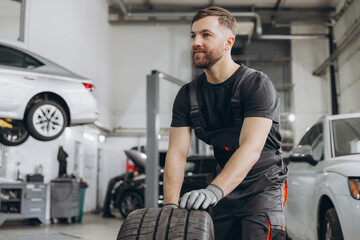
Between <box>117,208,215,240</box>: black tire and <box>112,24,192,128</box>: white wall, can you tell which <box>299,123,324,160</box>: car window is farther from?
<box>112,24,192,128</box>: white wall

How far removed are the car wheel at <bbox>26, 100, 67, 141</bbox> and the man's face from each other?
5717 millimetres

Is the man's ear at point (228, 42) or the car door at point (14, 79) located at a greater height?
the car door at point (14, 79)

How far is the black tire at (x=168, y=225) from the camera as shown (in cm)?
148

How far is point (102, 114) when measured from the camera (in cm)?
1394

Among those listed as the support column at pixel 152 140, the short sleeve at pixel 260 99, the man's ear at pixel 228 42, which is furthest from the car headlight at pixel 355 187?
the support column at pixel 152 140

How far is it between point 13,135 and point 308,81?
10.4 m

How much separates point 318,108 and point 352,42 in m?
3.08

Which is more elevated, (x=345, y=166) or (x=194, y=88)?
(x=194, y=88)

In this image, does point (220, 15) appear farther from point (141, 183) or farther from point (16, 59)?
point (141, 183)

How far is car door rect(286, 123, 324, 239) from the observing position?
3.96 metres

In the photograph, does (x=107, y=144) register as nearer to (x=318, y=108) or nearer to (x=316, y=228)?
(x=318, y=108)

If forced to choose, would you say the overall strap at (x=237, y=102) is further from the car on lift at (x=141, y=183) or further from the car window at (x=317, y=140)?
the car on lift at (x=141, y=183)

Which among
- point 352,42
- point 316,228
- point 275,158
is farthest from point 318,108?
point 275,158

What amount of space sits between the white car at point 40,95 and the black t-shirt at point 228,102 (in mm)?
5490
